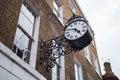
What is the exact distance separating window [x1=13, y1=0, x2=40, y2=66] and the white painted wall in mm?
846

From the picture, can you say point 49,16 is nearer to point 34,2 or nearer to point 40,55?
point 34,2

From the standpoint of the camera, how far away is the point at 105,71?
21.1 m

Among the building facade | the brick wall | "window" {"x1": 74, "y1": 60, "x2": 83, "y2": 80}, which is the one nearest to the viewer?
the building facade

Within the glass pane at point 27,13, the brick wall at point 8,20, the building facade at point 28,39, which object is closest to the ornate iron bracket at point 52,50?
the building facade at point 28,39

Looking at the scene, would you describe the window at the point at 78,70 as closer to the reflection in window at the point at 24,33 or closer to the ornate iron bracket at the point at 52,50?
the ornate iron bracket at the point at 52,50

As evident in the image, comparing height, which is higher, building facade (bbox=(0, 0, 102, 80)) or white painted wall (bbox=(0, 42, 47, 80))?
building facade (bbox=(0, 0, 102, 80))

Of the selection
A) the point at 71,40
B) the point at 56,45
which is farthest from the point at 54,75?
the point at 71,40

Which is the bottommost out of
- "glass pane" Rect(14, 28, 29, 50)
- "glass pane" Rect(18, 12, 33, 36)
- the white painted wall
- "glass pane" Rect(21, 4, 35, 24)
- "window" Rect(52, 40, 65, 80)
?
the white painted wall

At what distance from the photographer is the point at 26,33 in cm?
801

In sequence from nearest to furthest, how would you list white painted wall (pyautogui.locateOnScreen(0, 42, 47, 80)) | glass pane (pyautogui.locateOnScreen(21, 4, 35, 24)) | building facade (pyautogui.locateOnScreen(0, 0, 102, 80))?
white painted wall (pyautogui.locateOnScreen(0, 42, 47, 80)) → building facade (pyautogui.locateOnScreen(0, 0, 102, 80)) → glass pane (pyautogui.locateOnScreen(21, 4, 35, 24))

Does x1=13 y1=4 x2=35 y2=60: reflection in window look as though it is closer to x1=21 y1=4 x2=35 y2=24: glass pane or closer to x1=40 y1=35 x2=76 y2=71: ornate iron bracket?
x1=21 y1=4 x2=35 y2=24: glass pane

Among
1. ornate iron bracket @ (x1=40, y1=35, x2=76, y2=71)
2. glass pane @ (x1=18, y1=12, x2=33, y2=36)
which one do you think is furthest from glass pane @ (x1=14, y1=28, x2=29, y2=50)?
ornate iron bracket @ (x1=40, y1=35, x2=76, y2=71)

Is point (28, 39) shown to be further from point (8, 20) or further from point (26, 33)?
point (8, 20)

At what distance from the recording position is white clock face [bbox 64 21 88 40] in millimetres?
7688
